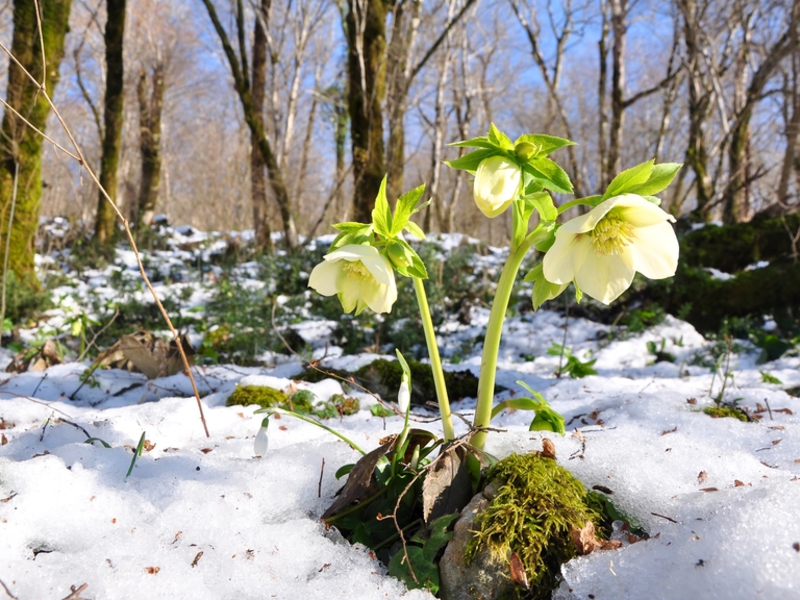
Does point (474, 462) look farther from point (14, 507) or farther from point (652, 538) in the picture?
point (14, 507)

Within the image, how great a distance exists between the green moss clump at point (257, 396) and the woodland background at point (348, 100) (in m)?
1.00

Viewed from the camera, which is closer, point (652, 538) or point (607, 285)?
point (652, 538)

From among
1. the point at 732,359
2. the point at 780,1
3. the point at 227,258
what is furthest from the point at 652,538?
the point at 780,1

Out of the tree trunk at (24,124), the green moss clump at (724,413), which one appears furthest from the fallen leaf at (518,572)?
the tree trunk at (24,124)

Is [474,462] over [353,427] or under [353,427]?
over

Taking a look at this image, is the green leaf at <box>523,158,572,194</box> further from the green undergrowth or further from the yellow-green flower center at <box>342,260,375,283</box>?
the green undergrowth

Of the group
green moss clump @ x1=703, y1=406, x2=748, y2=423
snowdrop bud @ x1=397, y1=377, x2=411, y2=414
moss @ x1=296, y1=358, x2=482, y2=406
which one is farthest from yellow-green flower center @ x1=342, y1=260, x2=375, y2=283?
moss @ x1=296, y1=358, x2=482, y2=406

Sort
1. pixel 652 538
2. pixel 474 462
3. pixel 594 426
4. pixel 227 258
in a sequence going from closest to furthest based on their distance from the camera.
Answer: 1. pixel 652 538
2. pixel 474 462
3. pixel 594 426
4. pixel 227 258

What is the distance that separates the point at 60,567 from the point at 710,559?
1.09 meters

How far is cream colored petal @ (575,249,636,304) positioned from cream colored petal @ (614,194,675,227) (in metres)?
0.07

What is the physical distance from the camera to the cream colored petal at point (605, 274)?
3.44ft

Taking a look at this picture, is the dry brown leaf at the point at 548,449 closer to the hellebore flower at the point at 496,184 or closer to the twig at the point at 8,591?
the hellebore flower at the point at 496,184

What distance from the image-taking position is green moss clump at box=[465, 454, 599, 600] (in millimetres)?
969

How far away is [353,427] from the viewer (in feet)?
6.16
